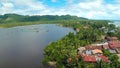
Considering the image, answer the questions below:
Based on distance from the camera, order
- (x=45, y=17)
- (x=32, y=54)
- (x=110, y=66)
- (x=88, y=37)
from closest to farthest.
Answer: (x=110, y=66)
(x=32, y=54)
(x=88, y=37)
(x=45, y=17)

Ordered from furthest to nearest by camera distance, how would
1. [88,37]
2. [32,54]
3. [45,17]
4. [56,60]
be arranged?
[45,17]
[88,37]
[32,54]
[56,60]

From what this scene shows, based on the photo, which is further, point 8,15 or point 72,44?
point 8,15

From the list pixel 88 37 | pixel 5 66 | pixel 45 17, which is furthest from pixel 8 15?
pixel 5 66

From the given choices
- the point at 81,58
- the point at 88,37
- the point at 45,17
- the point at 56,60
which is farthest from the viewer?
the point at 45,17

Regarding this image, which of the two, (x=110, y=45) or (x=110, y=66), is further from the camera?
(x=110, y=45)

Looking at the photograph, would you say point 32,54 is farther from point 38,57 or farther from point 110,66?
point 110,66

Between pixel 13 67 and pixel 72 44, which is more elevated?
pixel 72 44

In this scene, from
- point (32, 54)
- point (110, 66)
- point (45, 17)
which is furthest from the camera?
point (45, 17)

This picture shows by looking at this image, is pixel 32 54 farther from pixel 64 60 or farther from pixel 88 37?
pixel 88 37

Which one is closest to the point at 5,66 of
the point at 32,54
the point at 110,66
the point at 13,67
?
the point at 13,67
